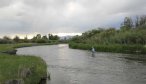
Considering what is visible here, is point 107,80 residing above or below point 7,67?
below

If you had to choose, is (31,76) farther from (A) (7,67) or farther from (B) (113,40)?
(B) (113,40)

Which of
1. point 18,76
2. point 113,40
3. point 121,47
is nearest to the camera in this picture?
point 18,76

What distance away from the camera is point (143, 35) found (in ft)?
371

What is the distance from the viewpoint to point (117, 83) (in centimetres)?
3244

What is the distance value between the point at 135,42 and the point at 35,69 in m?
88.9

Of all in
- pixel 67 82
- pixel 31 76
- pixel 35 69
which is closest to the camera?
pixel 31 76

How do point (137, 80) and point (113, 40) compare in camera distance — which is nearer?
point (137, 80)

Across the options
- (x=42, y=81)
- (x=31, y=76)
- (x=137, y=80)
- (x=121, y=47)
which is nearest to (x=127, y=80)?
(x=137, y=80)

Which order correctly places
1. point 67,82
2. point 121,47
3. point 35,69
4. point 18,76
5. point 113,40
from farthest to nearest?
1. point 113,40
2. point 121,47
3. point 67,82
4. point 35,69
5. point 18,76

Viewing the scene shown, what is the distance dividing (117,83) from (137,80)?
3.59 m

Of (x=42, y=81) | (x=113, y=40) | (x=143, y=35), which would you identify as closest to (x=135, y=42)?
(x=143, y=35)

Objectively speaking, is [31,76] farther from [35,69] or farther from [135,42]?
[135,42]

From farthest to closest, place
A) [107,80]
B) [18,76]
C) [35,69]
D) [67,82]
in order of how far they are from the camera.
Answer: [107,80] < [67,82] < [35,69] < [18,76]

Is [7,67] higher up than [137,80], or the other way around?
[7,67]
